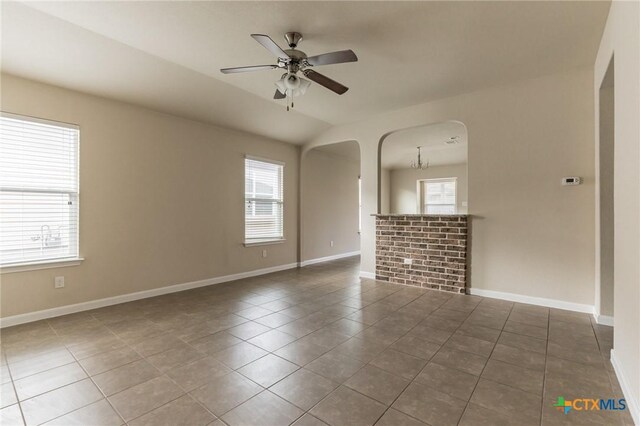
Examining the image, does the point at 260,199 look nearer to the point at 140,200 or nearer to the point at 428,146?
the point at 140,200

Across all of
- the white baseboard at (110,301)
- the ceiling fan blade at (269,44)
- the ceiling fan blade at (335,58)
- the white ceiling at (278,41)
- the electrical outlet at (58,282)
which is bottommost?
the white baseboard at (110,301)

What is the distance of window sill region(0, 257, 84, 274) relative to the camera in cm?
308

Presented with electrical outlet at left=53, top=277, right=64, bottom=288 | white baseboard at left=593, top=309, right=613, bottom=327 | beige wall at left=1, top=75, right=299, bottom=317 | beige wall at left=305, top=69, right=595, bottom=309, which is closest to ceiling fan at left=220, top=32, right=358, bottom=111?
beige wall at left=1, top=75, right=299, bottom=317

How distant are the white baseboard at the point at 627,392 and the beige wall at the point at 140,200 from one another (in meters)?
4.69

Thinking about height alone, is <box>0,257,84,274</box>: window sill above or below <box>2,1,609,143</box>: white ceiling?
below

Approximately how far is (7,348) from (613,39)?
5.51 metres

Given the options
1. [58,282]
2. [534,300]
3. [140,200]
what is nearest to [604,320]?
[534,300]

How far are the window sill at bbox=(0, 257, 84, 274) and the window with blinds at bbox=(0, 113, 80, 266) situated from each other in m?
0.04

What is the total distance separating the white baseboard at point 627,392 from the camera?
1.62 meters

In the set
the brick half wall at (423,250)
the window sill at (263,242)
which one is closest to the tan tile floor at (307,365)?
the brick half wall at (423,250)

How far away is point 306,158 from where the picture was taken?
654 centimetres

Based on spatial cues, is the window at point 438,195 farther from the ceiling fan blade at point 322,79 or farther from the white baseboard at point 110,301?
the ceiling fan blade at point 322,79

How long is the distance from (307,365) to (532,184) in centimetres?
342

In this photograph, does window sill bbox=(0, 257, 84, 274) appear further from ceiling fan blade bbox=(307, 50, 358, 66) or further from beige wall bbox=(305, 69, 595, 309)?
beige wall bbox=(305, 69, 595, 309)
